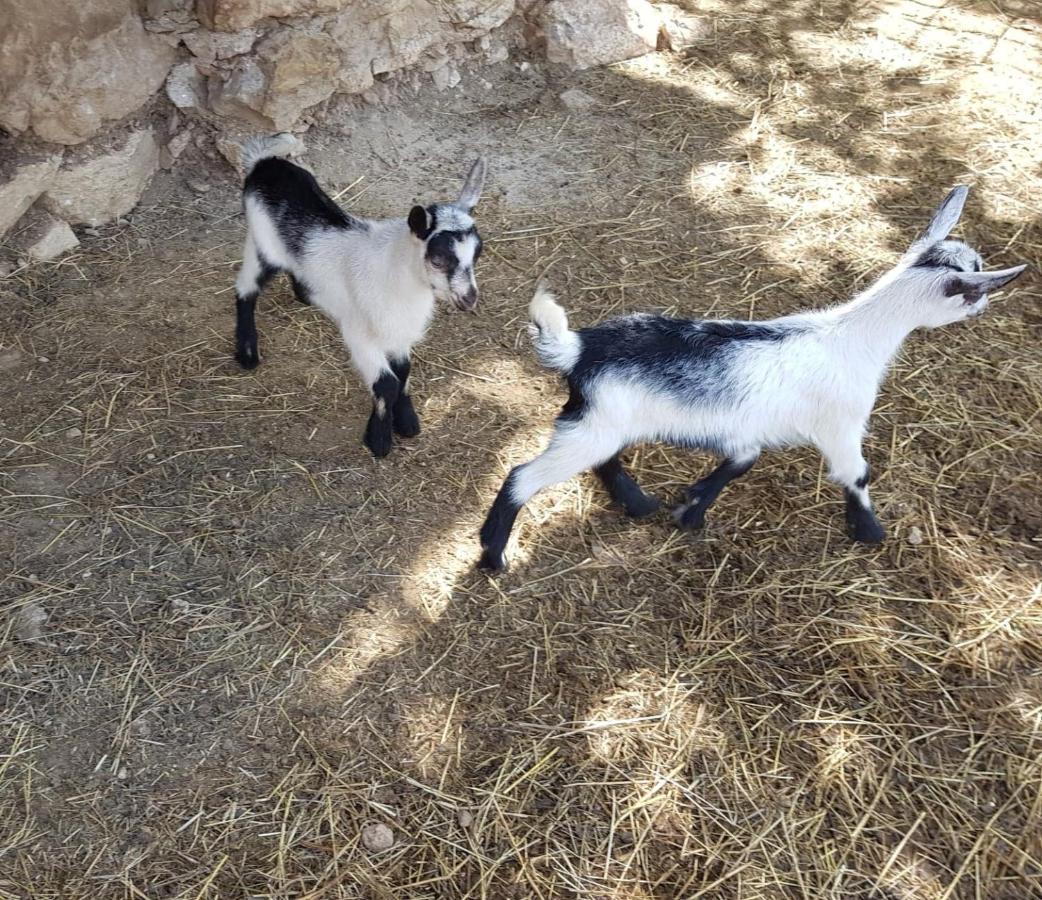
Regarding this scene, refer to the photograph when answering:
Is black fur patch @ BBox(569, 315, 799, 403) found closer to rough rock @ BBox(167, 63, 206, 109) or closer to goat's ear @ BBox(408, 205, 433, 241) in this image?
goat's ear @ BBox(408, 205, 433, 241)

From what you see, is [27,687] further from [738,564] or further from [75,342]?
[738,564]

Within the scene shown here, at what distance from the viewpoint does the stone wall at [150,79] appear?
4.50 metres

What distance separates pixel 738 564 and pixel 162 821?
6.73ft

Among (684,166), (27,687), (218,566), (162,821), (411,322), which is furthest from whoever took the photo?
(684,166)

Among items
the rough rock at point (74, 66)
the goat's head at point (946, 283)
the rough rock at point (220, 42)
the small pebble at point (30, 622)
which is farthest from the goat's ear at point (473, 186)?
the rough rock at point (74, 66)

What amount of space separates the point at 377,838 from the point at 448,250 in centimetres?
195

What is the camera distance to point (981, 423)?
393cm

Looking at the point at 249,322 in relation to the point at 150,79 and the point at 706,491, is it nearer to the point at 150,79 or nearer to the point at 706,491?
the point at 150,79

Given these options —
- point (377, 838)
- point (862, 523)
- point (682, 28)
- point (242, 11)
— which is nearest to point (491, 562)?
point (377, 838)

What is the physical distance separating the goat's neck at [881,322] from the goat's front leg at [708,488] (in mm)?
481

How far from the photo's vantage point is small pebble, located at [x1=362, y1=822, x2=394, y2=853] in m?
2.61

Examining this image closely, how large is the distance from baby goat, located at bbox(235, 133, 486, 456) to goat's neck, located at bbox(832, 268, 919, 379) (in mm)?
1314

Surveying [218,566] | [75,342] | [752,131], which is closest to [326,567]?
[218,566]

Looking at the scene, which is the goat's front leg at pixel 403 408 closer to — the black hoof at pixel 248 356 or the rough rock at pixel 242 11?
the black hoof at pixel 248 356
